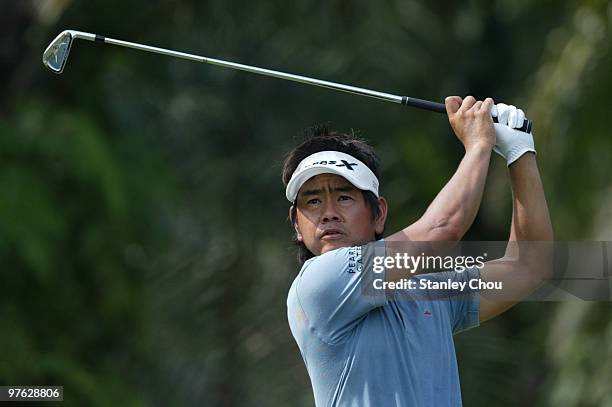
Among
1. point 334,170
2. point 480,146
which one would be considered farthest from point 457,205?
point 334,170

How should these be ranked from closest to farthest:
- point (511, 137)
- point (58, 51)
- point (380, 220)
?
point (511, 137) < point (380, 220) < point (58, 51)

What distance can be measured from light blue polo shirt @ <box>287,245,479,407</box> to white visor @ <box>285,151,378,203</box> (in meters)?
0.24

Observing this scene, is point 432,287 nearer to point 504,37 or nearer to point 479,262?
point 479,262

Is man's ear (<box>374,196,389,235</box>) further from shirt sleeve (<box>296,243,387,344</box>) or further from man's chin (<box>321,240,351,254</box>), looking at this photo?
shirt sleeve (<box>296,243,387,344</box>)

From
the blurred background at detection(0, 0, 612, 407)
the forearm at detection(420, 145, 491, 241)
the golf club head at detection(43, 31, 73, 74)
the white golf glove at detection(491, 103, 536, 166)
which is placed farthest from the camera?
the blurred background at detection(0, 0, 612, 407)

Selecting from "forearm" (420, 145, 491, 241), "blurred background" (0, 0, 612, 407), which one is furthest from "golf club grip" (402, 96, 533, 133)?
"blurred background" (0, 0, 612, 407)

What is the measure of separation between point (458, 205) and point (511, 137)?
0.32 meters

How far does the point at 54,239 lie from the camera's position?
9.89 meters

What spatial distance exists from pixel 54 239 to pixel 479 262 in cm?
604

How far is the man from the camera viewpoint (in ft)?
12.0

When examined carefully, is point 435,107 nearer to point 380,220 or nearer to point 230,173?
point 380,220

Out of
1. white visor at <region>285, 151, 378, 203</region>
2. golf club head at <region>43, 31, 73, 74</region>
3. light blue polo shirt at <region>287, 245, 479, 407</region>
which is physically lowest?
light blue polo shirt at <region>287, 245, 479, 407</region>

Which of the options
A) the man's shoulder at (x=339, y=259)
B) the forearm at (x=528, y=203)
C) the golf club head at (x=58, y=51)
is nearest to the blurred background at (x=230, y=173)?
the golf club head at (x=58, y=51)

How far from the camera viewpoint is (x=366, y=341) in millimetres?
3695
